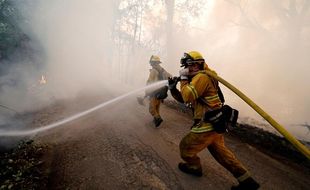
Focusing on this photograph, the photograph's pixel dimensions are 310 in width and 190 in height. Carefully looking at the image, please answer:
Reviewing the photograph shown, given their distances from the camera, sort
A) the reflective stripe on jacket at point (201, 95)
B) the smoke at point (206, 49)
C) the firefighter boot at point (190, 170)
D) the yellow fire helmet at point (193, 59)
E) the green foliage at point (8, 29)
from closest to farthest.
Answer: the reflective stripe on jacket at point (201, 95) → the yellow fire helmet at point (193, 59) → the firefighter boot at point (190, 170) → the green foliage at point (8, 29) → the smoke at point (206, 49)

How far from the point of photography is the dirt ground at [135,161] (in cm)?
407

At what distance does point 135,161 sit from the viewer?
4.77m

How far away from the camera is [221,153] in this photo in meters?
3.87

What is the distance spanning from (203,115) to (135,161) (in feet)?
5.86

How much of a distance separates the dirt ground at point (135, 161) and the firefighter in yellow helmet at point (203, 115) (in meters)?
0.48

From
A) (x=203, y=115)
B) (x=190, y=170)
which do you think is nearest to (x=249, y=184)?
(x=190, y=170)

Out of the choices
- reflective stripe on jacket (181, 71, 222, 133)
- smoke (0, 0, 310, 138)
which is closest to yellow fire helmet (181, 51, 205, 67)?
reflective stripe on jacket (181, 71, 222, 133)

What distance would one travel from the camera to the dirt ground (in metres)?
4.07

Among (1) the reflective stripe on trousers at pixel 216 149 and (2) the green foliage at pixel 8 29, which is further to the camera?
(2) the green foliage at pixel 8 29

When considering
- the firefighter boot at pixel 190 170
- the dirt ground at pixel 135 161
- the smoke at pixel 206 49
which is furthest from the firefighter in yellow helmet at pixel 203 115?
the smoke at pixel 206 49

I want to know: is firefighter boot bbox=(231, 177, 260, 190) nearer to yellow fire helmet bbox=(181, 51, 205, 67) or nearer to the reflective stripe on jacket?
the reflective stripe on jacket

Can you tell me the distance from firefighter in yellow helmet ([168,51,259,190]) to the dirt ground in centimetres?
48

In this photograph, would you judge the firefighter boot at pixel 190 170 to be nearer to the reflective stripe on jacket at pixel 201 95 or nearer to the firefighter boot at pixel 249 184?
the firefighter boot at pixel 249 184

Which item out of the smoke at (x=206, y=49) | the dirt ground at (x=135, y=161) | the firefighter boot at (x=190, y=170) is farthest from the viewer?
the smoke at (x=206, y=49)
